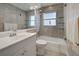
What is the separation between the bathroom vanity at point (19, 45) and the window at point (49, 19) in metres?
0.24

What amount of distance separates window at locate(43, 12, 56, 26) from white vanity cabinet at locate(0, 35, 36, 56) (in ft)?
0.89

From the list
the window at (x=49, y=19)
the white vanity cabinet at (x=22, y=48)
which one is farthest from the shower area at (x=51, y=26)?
the white vanity cabinet at (x=22, y=48)

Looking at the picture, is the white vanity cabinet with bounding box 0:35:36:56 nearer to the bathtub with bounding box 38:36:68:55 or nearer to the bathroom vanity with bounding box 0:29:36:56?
the bathroom vanity with bounding box 0:29:36:56

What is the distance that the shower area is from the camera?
1242 mm

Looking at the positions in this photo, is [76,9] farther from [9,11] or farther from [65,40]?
[9,11]

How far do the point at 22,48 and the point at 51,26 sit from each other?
50cm

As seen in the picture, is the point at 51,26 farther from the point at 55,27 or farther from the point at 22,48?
the point at 22,48

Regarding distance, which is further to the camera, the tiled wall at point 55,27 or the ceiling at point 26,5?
the tiled wall at point 55,27

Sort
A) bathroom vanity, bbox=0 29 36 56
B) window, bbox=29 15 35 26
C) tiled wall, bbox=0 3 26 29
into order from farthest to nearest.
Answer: window, bbox=29 15 35 26 → tiled wall, bbox=0 3 26 29 → bathroom vanity, bbox=0 29 36 56

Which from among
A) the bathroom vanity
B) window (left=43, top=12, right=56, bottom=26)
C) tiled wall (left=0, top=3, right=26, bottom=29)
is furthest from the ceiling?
the bathroom vanity

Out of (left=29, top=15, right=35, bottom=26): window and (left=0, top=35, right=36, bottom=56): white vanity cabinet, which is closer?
(left=0, top=35, right=36, bottom=56): white vanity cabinet

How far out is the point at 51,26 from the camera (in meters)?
1.28

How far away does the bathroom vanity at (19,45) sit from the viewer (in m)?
0.94

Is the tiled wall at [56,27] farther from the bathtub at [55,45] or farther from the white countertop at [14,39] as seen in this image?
the white countertop at [14,39]
